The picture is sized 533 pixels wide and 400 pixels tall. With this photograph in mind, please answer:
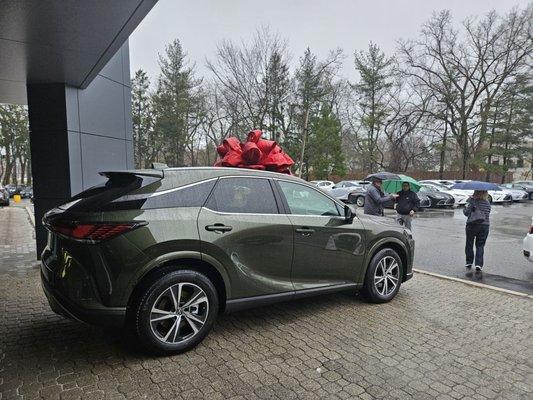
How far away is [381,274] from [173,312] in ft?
8.88

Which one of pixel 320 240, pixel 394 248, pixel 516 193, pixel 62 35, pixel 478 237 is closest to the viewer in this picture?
pixel 320 240

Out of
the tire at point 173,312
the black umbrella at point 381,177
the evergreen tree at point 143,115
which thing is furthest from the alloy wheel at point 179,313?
the evergreen tree at point 143,115

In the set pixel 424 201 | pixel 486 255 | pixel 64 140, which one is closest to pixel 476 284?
pixel 486 255

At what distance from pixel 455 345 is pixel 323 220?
5.76ft

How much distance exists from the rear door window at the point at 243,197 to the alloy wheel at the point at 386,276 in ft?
5.75

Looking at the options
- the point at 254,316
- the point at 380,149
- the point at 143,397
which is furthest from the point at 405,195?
the point at 380,149

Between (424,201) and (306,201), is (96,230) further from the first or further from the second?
(424,201)

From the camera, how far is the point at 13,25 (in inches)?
159

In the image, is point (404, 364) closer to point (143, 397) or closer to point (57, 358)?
point (143, 397)

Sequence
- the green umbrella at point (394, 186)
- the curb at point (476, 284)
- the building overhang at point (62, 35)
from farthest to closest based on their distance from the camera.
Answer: the green umbrella at point (394, 186)
the curb at point (476, 284)
the building overhang at point (62, 35)

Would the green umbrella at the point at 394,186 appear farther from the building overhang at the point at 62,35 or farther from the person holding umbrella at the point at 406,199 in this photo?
the building overhang at the point at 62,35

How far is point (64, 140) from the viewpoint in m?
6.31

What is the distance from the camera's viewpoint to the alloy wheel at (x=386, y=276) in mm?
4676

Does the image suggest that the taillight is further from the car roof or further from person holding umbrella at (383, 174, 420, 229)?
person holding umbrella at (383, 174, 420, 229)
